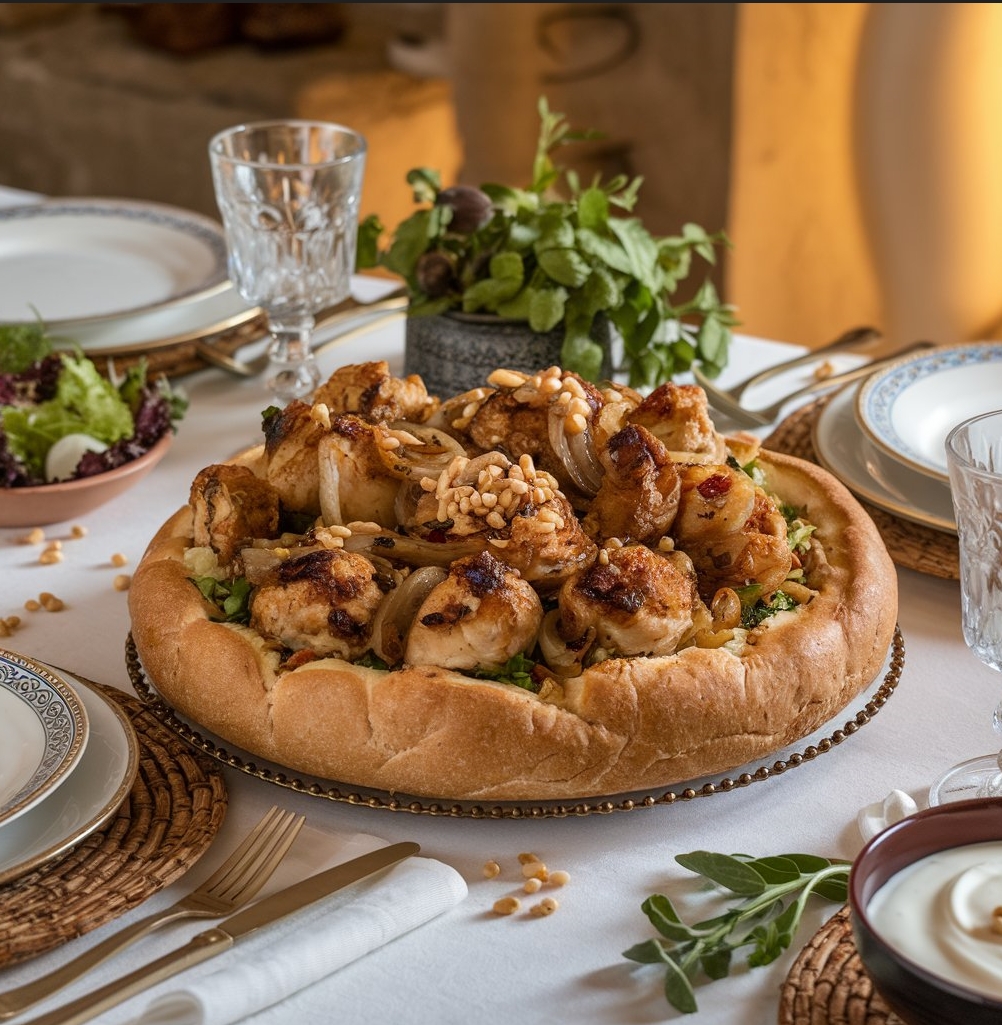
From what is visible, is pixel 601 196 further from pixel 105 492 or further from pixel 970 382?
pixel 105 492

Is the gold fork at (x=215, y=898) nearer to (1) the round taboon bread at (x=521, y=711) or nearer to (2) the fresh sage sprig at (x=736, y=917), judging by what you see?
(1) the round taboon bread at (x=521, y=711)

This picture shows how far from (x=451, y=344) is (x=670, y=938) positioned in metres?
1.53

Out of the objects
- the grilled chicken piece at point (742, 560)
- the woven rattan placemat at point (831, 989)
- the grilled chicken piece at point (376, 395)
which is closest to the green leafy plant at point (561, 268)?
the grilled chicken piece at point (376, 395)

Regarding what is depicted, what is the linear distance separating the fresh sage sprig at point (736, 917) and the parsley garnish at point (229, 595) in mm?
714

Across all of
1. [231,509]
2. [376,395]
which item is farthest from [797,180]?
[231,509]

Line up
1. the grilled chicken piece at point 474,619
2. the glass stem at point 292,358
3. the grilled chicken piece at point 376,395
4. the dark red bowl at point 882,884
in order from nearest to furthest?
the dark red bowl at point 882,884 < the grilled chicken piece at point 474,619 < the grilled chicken piece at point 376,395 < the glass stem at point 292,358

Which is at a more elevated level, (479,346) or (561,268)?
(561,268)

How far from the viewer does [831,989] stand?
5.15ft

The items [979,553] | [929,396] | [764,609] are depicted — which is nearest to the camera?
[979,553]

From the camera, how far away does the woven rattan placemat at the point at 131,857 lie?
163 centimetres

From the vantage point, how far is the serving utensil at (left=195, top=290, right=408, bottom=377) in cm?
329

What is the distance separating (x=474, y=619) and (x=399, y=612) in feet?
0.48

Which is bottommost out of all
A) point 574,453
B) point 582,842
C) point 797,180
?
point 797,180

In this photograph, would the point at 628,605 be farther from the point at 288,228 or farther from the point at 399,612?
the point at 288,228
